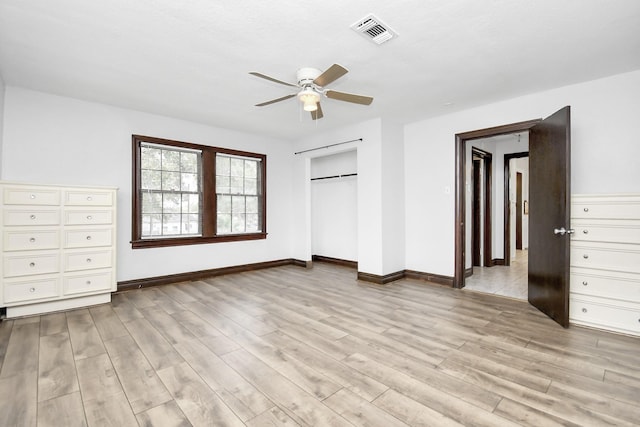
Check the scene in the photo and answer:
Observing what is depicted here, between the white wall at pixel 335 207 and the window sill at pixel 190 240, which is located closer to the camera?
the window sill at pixel 190 240

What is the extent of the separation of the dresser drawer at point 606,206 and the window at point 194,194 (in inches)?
187

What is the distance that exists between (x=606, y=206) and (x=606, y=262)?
0.55 metres

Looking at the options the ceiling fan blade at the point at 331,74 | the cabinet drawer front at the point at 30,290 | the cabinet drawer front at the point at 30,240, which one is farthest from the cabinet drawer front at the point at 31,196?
Answer: the ceiling fan blade at the point at 331,74

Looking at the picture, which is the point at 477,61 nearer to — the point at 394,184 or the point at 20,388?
the point at 394,184

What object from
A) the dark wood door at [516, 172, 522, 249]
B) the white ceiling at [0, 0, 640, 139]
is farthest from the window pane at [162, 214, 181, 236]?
the dark wood door at [516, 172, 522, 249]

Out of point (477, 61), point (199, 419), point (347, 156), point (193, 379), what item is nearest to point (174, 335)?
point (193, 379)

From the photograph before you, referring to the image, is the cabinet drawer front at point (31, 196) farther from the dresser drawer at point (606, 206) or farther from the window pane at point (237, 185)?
the dresser drawer at point (606, 206)

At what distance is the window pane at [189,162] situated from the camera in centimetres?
497

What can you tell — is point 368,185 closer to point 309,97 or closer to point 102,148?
point 309,97

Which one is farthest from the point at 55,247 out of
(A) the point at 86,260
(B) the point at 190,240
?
(B) the point at 190,240

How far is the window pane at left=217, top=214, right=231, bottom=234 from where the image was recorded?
542cm

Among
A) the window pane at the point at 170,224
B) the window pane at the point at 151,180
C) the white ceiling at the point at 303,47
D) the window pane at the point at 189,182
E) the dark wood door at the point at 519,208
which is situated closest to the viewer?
the white ceiling at the point at 303,47

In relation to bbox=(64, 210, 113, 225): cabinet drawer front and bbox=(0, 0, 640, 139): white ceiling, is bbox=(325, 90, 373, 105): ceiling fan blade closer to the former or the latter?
bbox=(0, 0, 640, 139): white ceiling

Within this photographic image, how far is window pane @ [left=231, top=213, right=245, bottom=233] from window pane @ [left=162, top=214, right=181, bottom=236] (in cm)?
97
